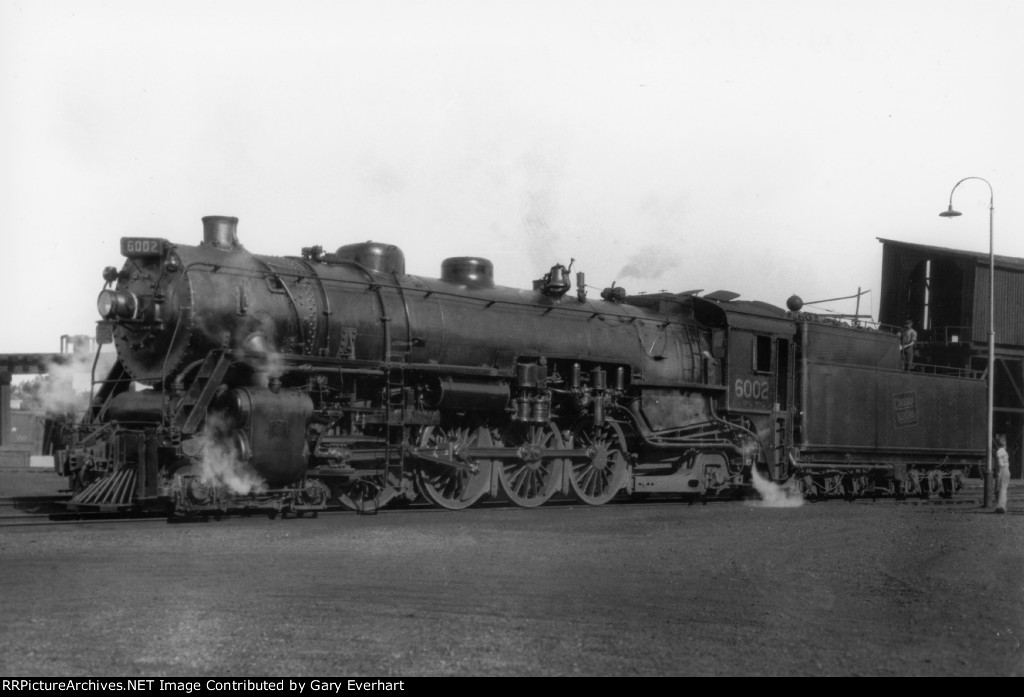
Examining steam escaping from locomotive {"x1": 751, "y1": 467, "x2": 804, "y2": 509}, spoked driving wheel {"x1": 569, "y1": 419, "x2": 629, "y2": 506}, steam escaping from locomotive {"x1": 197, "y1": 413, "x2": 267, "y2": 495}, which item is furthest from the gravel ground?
steam escaping from locomotive {"x1": 751, "y1": 467, "x2": 804, "y2": 509}

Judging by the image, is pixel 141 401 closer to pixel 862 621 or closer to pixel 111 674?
pixel 111 674

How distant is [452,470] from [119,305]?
5.35 meters

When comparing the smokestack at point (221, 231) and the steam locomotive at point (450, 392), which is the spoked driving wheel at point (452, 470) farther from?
the smokestack at point (221, 231)

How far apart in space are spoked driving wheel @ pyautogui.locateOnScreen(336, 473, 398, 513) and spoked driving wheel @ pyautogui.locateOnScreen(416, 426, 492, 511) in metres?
0.64

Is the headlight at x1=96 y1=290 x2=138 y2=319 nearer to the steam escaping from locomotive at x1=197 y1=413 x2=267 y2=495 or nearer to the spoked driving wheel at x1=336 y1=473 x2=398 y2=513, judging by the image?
the steam escaping from locomotive at x1=197 y1=413 x2=267 y2=495

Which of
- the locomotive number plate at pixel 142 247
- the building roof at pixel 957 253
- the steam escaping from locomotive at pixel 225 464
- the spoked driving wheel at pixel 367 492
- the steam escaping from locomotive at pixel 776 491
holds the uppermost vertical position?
the building roof at pixel 957 253

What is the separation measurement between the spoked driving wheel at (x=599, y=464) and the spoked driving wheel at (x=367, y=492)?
3564 millimetres

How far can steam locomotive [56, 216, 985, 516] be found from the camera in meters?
13.8

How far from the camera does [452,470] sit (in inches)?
659

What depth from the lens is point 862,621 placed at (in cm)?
778

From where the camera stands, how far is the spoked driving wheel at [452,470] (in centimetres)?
1611

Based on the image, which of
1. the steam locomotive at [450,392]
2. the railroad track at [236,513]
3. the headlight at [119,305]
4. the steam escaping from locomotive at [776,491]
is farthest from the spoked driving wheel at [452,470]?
the steam escaping from locomotive at [776,491]
